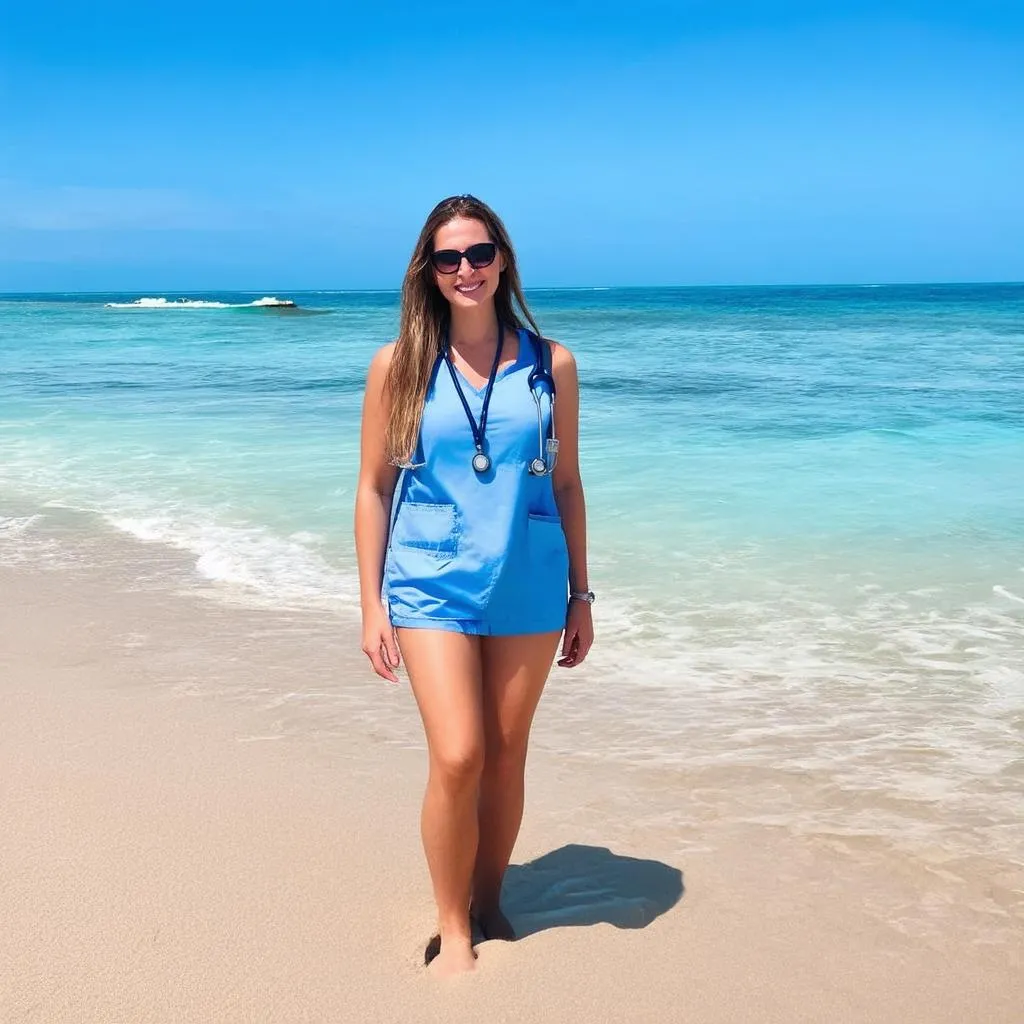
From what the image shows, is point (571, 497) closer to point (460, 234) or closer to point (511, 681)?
point (511, 681)

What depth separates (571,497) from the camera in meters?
3.18

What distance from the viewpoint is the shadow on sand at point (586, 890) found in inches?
132

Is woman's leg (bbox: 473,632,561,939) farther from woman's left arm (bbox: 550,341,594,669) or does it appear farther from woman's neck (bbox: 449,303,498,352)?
woman's neck (bbox: 449,303,498,352)

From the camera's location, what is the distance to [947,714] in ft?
16.4

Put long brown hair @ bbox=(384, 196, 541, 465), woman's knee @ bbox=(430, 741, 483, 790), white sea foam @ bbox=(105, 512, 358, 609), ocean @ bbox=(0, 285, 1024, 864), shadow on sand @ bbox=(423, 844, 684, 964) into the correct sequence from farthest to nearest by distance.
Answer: white sea foam @ bbox=(105, 512, 358, 609) → ocean @ bbox=(0, 285, 1024, 864) → shadow on sand @ bbox=(423, 844, 684, 964) → long brown hair @ bbox=(384, 196, 541, 465) → woman's knee @ bbox=(430, 741, 483, 790)

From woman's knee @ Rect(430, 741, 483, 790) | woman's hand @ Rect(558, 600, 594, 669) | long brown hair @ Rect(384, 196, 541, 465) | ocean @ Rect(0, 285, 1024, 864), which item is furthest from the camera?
ocean @ Rect(0, 285, 1024, 864)

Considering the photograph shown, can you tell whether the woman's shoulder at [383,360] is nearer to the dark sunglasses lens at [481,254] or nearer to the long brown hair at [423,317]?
the long brown hair at [423,317]

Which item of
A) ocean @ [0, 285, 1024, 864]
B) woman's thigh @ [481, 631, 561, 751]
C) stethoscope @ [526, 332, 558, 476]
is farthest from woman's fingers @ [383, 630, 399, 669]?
ocean @ [0, 285, 1024, 864]

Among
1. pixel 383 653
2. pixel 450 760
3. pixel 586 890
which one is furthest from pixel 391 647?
pixel 586 890

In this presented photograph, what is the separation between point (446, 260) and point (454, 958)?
5.95 feet

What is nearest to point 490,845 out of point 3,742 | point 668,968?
point 668,968

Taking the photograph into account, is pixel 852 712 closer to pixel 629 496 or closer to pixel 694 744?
pixel 694 744

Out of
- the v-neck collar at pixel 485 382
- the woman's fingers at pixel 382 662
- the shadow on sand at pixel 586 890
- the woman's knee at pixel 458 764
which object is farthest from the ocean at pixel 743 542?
the v-neck collar at pixel 485 382

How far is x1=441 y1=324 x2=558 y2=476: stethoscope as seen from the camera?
9.65 ft
